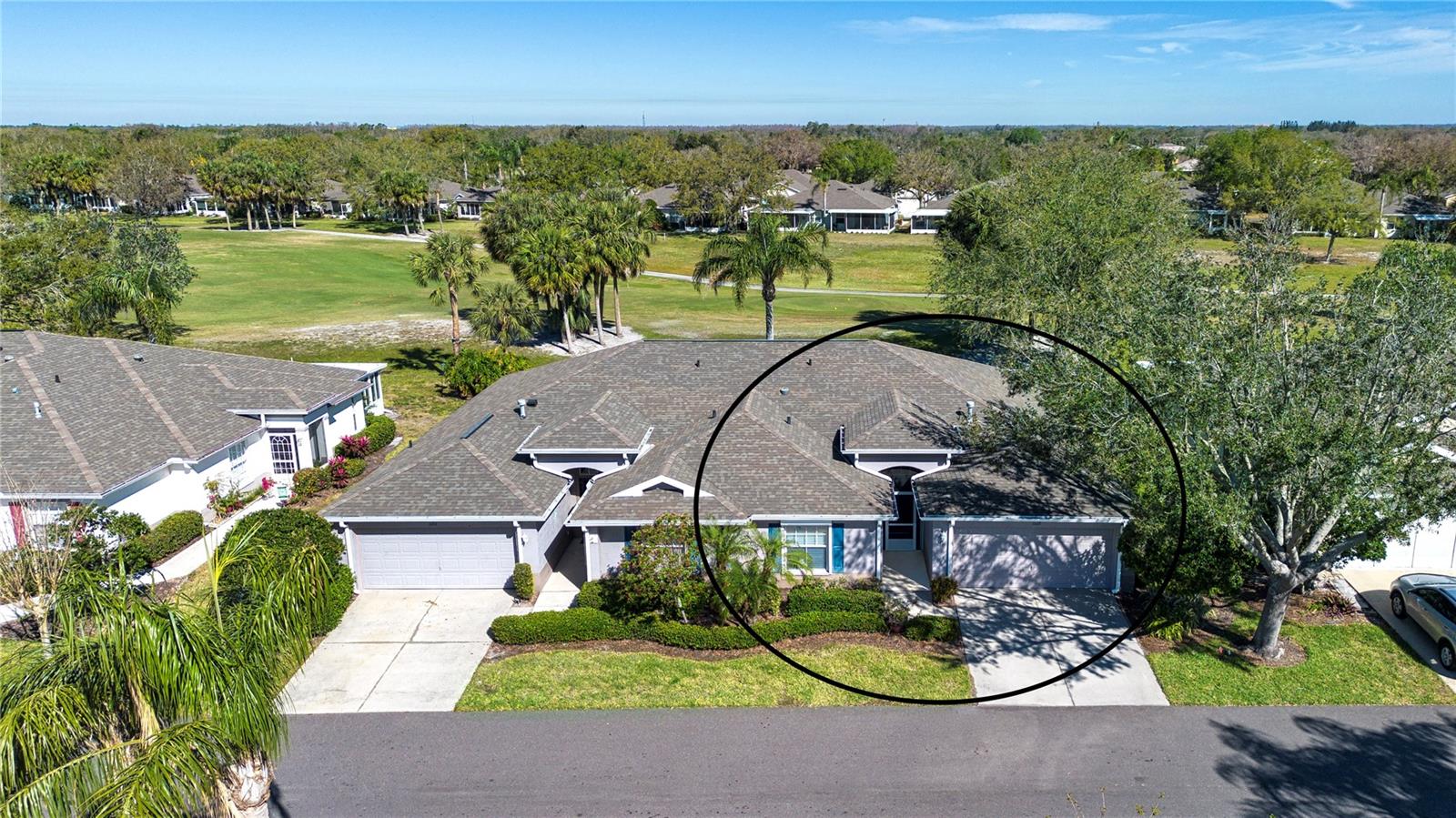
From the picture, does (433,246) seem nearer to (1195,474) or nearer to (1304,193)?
(1195,474)

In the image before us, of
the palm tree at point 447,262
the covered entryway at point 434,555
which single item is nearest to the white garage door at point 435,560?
the covered entryway at point 434,555

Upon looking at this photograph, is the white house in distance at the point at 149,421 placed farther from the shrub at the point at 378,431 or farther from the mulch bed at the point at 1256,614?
the mulch bed at the point at 1256,614

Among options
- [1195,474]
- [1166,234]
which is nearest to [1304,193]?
[1166,234]

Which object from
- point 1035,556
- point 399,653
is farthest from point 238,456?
point 1035,556

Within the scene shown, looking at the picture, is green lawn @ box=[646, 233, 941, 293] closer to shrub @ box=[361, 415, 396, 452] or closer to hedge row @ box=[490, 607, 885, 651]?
shrub @ box=[361, 415, 396, 452]

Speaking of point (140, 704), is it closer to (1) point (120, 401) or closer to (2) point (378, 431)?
(1) point (120, 401)

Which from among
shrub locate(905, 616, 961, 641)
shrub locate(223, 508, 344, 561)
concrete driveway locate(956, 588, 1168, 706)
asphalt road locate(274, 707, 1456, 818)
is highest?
shrub locate(223, 508, 344, 561)

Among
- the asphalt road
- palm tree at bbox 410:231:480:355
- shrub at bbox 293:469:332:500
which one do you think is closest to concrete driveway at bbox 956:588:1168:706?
the asphalt road
